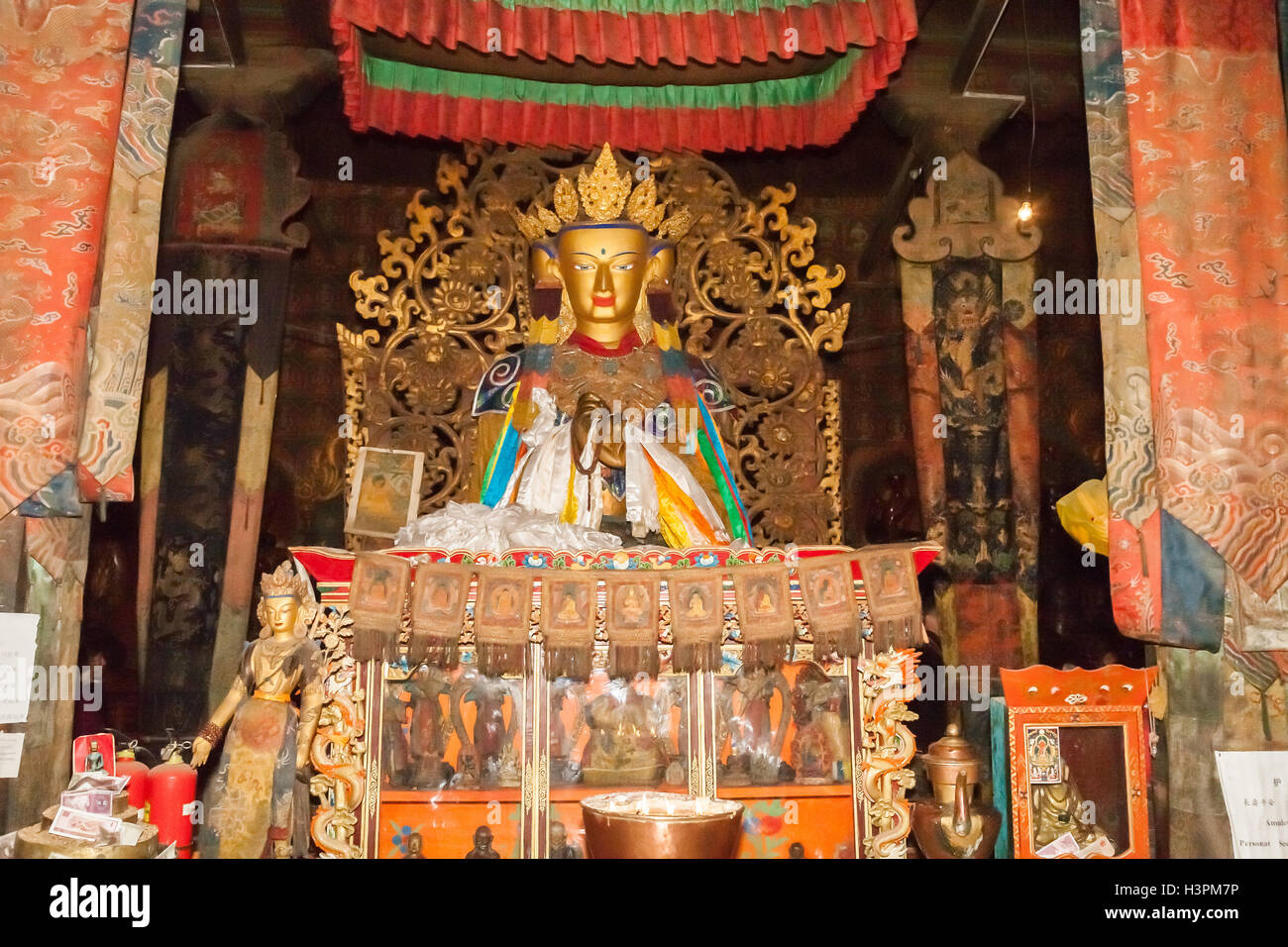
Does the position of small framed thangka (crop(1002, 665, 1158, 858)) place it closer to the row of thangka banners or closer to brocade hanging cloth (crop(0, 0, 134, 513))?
the row of thangka banners

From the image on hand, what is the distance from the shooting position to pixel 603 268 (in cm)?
646

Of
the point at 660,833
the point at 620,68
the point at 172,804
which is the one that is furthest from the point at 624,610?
the point at 620,68

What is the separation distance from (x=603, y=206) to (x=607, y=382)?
91 centimetres

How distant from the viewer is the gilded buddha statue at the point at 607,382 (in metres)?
5.99

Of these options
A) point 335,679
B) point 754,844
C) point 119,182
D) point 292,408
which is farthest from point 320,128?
point 754,844

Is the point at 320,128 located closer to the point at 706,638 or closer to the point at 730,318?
the point at 730,318

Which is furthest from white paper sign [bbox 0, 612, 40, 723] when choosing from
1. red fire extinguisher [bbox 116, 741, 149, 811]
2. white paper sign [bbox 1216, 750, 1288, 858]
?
white paper sign [bbox 1216, 750, 1288, 858]

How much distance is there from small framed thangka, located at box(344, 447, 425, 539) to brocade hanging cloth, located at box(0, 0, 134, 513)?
228 centimetres

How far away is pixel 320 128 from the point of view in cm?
821

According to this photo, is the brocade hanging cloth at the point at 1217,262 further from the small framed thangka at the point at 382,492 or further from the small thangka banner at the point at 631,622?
the small framed thangka at the point at 382,492

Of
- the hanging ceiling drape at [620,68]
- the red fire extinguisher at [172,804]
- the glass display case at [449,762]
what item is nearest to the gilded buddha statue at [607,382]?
the hanging ceiling drape at [620,68]

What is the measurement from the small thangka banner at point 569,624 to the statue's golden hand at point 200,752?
48.1 inches

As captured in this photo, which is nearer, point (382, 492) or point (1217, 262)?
point (1217, 262)

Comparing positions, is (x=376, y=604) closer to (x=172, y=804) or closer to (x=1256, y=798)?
(x=172, y=804)
